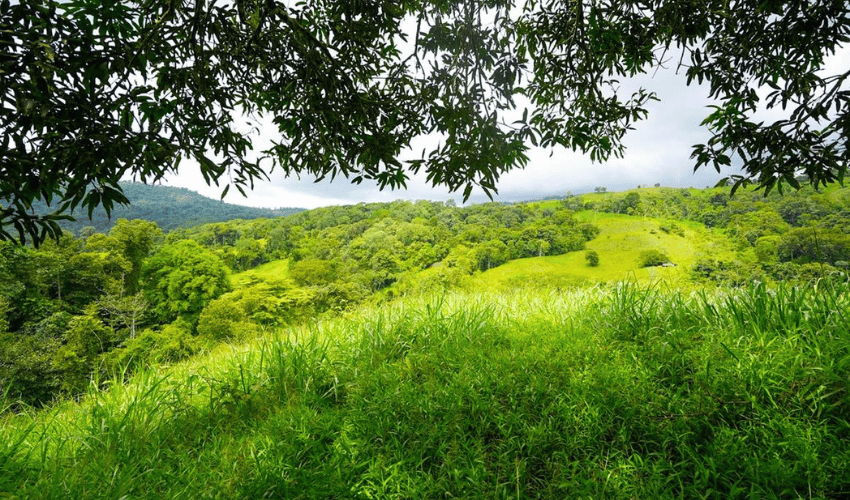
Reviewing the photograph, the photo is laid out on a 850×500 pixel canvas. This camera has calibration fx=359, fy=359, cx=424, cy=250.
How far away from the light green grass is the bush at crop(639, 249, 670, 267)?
1003 inches

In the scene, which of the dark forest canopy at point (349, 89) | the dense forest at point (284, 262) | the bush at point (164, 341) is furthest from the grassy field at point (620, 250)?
the bush at point (164, 341)

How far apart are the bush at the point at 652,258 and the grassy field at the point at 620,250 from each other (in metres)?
0.23

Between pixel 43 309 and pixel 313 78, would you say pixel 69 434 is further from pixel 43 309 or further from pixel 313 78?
pixel 43 309

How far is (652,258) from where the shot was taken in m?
19.7

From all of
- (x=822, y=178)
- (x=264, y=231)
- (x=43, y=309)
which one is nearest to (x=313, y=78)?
(x=822, y=178)

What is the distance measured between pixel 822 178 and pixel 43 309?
93.0ft

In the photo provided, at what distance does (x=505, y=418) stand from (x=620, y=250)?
23511 millimetres

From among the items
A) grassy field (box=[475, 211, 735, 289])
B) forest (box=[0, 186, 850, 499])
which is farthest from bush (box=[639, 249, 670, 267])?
forest (box=[0, 186, 850, 499])

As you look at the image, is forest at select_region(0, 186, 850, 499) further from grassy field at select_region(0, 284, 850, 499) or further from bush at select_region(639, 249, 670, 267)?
bush at select_region(639, 249, 670, 267)

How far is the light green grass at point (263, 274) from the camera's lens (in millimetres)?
27688

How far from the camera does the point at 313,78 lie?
234cm

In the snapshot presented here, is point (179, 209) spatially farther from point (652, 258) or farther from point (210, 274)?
point (652, 258)

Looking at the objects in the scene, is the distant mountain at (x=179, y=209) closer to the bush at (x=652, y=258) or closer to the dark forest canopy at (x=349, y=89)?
the bush at (x=652, y=258)

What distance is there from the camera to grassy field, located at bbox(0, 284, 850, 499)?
5.27ft
